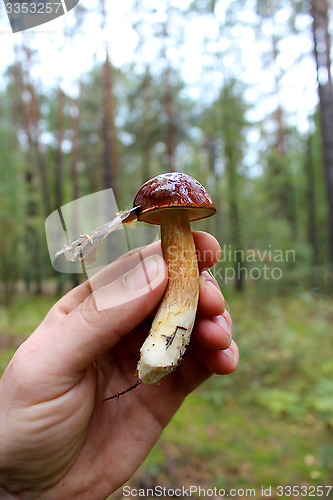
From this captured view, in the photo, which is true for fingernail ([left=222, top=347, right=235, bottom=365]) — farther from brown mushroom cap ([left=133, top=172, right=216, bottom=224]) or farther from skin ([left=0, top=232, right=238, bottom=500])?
brown mushroom cap ([left=133, top=172, right=216, bottom=224])

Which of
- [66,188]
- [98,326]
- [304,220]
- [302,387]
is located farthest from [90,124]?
[98,326]

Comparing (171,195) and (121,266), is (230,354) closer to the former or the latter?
(121,266)

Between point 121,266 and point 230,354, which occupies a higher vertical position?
point 121,266

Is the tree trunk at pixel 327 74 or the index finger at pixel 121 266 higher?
the tree trunk at pixel 327 74

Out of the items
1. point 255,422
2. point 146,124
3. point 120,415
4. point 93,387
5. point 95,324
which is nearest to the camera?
point 95,324

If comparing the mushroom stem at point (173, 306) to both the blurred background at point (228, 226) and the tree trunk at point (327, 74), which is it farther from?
the tree trunk at point (327, 74)

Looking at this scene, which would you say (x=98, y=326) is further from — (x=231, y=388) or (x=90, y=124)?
(x=90, y=124)

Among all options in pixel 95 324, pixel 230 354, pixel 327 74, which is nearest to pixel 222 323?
pixel 230 354

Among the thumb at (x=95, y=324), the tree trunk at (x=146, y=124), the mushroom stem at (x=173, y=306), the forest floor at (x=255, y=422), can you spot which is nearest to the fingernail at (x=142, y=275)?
the thumb at (x=95, y=324)

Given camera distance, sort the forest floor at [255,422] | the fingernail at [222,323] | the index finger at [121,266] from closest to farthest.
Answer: the index finger at [121,266] < the fingernail at [222,323] < the forest floor at [255,422]
